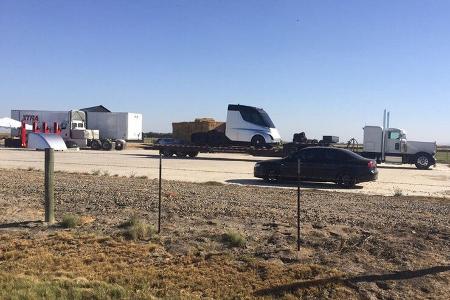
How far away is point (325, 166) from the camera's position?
19750 mm

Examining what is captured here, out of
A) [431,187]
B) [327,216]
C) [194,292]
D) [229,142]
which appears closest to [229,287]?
[194,292]

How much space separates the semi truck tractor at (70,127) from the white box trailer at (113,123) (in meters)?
1.65

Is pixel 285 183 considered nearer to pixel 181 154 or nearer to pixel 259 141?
pixel 259 141

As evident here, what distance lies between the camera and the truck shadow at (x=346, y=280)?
5664 millimetres

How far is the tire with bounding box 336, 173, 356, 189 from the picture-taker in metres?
19.4

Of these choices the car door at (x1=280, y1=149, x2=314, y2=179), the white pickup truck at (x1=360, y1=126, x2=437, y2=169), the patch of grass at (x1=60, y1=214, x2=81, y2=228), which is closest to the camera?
the patch of grass at (x1=60, y1=214, x2=81, y2=228)

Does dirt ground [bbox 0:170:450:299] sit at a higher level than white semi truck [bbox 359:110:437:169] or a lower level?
lower

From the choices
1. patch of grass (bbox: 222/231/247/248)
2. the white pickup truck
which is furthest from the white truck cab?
patch of grass (bbox: 222/231/247/248)

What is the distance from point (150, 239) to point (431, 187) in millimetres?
15485

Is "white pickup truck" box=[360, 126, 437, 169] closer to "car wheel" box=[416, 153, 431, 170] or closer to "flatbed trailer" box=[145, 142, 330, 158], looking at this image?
"car wheel" box=[416, 153, 431, 170]

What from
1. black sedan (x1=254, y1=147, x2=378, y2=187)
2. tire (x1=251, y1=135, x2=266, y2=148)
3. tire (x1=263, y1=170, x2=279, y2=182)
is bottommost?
tire (x1=263, y1=170, x2=279, y2=182)

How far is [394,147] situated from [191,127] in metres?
21.0

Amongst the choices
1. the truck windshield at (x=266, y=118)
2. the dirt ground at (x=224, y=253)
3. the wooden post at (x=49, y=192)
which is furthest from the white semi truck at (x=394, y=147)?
the wooden post at (x=49, y=192)

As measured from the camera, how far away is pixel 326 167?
1973 cm
